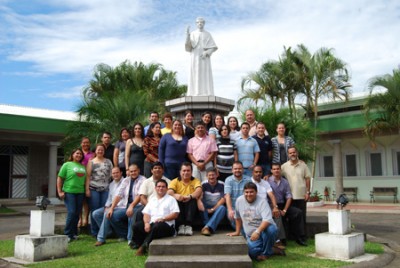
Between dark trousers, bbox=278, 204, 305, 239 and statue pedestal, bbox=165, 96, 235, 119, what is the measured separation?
11.3 feet

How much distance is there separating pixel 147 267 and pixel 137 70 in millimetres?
16743

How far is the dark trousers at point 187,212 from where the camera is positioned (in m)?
6.82

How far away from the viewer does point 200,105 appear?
10242 millimetres

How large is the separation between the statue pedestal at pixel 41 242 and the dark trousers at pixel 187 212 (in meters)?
1.89

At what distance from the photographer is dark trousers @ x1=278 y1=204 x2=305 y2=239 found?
7.54m

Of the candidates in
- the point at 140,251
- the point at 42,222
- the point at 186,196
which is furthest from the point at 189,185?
the point at 42,222

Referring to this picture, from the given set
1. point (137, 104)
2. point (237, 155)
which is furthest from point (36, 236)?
point (137, 104)

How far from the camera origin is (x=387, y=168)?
70.9 feet

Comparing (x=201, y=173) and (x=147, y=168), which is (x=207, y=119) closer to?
(x=201, y=173)

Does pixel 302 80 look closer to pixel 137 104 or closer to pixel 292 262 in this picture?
pixel 137 104

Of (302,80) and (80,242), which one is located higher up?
(302,80)

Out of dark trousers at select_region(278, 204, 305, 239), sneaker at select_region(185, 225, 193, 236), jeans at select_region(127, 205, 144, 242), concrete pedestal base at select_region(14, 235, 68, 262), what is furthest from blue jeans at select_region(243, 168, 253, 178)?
concrete pedestal base at select_region(14, 235, 68, 262)

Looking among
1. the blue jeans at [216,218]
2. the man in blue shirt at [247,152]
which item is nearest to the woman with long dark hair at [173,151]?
the man in blue shirt at [247,152]

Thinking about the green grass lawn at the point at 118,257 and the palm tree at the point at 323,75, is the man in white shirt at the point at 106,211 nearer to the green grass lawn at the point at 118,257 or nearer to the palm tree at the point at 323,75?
the green grass lawn at the point at 118,257
